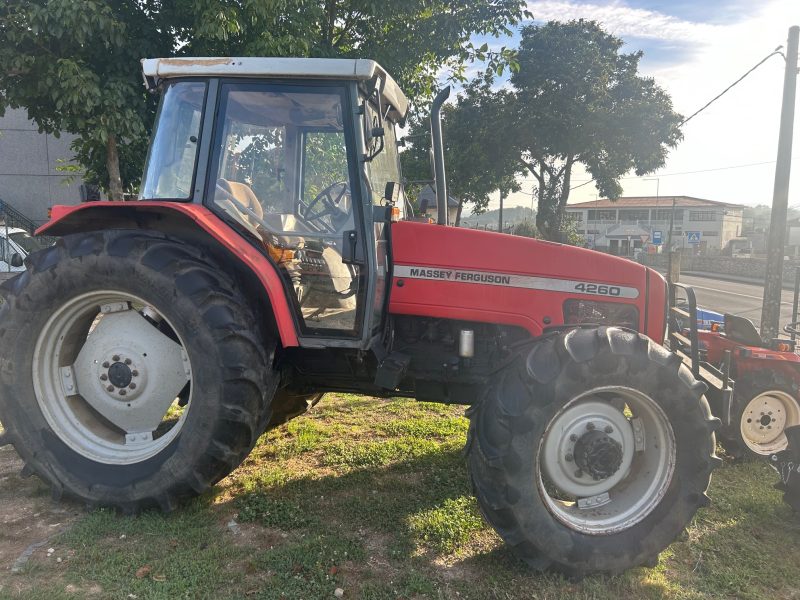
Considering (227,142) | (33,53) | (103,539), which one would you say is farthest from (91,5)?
(103,539)

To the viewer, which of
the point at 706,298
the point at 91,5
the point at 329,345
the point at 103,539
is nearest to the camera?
the point at 103,539

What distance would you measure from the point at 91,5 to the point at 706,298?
18.9 m

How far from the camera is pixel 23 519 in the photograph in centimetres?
289

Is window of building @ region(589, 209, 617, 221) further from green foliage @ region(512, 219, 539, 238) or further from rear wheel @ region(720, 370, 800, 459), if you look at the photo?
rear wheel @ region(720, 370, 800, 459)

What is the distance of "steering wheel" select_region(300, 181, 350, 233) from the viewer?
9.82 ft

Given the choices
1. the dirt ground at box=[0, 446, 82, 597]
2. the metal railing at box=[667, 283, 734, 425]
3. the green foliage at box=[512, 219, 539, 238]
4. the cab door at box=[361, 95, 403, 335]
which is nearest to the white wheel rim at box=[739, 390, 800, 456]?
the metal railing at box=[667, 283, 734, 425]

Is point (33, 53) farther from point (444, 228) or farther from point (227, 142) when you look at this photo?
point (444, 228)

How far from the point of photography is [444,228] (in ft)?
10.0

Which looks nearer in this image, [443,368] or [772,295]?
[443,368]

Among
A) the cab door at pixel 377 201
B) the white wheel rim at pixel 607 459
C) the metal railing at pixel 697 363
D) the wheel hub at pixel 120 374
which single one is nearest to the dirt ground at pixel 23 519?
the wheel hub at pixel 120 374

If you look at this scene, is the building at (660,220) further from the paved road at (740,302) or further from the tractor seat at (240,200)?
the tractor seat at (240,200)

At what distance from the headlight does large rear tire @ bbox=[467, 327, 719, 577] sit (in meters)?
0.46

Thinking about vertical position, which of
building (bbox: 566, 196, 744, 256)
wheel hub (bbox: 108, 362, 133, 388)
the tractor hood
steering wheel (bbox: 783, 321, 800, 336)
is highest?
building (bbox: 566, 196, 744, 256)

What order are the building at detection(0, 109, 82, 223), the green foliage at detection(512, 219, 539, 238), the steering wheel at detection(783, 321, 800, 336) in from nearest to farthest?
1. the steering wheel at detection(783, 321, 800, 336)
2. the building at detection(0, 109, 82, 223)
3. the green foliage at detection(512, 219, 539, 238)
